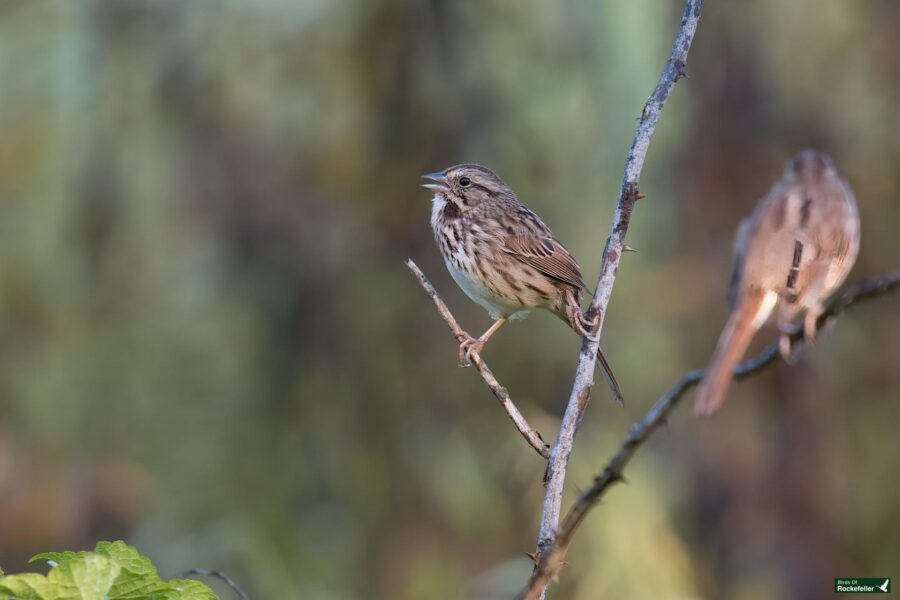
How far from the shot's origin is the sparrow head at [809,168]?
1845 mm

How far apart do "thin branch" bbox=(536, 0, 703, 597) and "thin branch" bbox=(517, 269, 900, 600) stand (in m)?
0.44

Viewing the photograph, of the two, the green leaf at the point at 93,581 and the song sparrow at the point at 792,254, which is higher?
the song sparrow at the point at 792,254

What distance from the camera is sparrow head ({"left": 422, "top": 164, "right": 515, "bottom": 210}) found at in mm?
4926

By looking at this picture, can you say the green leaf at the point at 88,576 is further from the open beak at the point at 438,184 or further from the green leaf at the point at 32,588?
the open beak at the point at 438,184

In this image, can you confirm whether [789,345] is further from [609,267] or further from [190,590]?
[190,590]

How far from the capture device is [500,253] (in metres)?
4.70

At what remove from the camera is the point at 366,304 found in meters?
6.91

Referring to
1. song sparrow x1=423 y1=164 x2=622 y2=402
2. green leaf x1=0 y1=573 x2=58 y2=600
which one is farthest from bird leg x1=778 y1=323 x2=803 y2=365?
song sparrow x1=423 y1=164 x2=622 y2=402

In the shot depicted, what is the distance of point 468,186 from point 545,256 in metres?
0.55

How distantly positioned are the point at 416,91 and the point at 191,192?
1574 millimetres

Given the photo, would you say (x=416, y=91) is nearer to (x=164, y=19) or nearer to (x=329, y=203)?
(x=329, y=203)

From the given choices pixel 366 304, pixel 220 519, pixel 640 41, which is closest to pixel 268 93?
pixel 366 304

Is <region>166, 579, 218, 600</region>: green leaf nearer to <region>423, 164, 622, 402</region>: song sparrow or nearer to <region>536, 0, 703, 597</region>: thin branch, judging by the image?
<region>536, 0, 703, 597</region>: thin branch

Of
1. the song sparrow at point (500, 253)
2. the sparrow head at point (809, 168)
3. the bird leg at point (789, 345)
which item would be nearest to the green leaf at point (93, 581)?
the bird leg at point (789, 345)
